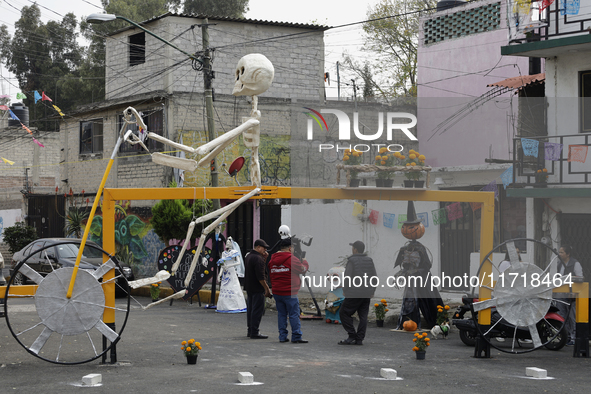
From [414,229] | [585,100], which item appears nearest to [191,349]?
[414,229]

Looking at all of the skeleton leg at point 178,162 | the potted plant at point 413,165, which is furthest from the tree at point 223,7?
the skeleton leg at point 178,162

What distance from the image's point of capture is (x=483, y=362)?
9727mm

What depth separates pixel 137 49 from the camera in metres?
25.9

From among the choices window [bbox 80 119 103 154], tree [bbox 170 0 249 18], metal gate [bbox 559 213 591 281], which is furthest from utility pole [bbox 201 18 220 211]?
tree [bbox 170 0 249 18]

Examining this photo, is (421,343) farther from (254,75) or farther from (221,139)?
(254,75)

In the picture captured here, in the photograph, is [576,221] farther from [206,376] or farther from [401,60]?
[401,60]

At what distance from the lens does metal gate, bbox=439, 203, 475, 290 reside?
1272cm

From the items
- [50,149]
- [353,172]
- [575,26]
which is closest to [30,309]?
[353,172]

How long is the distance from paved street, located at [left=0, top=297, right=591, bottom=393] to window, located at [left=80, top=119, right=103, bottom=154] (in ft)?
49.5

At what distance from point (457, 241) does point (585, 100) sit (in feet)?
13.5

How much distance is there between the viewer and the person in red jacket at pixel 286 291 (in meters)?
11.4

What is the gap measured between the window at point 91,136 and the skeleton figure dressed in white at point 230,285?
12.4 meters

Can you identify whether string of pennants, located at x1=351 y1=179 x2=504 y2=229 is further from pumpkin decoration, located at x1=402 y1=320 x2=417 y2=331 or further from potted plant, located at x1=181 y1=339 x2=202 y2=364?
potted plant, located at x1=181 y1=339 x2=202 y2=364

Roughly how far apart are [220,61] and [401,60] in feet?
39.9
